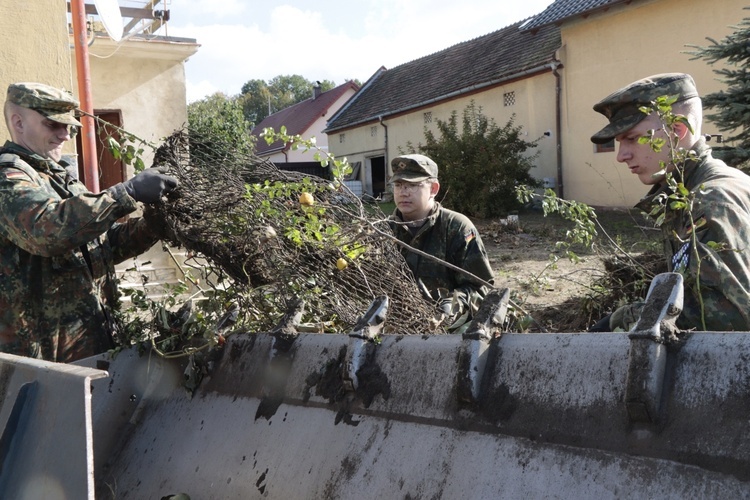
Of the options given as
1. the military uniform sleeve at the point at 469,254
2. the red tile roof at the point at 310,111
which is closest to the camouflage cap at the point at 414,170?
the military uniform sleeve at the point at 469,254

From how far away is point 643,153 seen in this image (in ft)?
8.67

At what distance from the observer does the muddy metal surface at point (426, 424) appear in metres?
1.58

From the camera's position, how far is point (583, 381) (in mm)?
1807

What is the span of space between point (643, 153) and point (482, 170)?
12.9 meters

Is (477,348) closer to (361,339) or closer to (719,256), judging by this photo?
(361,339)

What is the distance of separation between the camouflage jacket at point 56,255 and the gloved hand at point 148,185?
6 centimetres

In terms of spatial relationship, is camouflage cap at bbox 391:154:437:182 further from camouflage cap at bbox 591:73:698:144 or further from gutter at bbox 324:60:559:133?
gutter at bbox 324:60:559:133

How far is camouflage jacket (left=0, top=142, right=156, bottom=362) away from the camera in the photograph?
2947 mm

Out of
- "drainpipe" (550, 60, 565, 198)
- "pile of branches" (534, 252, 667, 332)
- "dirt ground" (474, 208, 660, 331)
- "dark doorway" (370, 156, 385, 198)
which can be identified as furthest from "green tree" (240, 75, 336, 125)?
"pile of branches" (534, 252, 667, 332)

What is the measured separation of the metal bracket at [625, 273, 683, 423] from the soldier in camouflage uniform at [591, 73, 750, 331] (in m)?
0.43

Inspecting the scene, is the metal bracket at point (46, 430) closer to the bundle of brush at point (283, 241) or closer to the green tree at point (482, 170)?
the bundle of brush at point (283, 241)

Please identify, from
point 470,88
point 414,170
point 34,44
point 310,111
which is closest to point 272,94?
point 310,111

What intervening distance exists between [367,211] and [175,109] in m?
10.3

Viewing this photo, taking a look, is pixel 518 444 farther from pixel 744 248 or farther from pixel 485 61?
pixel 485 61
